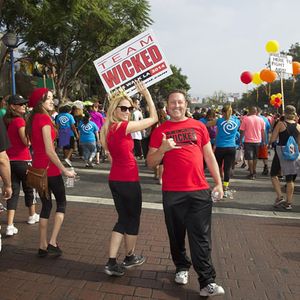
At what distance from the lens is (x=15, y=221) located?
498 cm

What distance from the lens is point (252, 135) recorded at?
8617 millimetres

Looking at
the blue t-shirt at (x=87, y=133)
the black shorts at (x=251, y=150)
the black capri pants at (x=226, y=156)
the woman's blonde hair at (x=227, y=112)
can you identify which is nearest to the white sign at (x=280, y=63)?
the black shorts at (x=251, y=150)

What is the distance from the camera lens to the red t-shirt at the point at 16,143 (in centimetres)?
425

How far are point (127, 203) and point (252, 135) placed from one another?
605cm

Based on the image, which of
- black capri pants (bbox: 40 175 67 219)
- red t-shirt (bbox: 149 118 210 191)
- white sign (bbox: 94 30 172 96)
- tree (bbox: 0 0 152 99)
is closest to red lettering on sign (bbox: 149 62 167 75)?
white sign (bbox: 94 30 172 96)

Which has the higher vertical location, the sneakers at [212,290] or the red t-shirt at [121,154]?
the red t-shirt at [121,154]

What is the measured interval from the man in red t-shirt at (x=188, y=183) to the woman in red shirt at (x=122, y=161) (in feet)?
0.90

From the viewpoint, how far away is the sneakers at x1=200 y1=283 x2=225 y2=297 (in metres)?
2.95

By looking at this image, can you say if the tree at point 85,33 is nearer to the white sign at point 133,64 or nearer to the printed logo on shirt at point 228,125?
the printed logo on shirt at point 228,125

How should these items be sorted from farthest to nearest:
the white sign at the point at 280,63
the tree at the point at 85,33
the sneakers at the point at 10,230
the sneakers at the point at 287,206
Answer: the tree at the point at 85,33 < the white sign at the point at 280,63 < the sneakers at the point at 287,206 < the sneakers at the point at 10,230

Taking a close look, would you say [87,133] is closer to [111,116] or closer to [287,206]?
[287,206]

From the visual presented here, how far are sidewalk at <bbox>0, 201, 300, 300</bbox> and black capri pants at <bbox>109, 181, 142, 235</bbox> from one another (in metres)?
0.49

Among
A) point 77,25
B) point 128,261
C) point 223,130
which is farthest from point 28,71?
point 128,261

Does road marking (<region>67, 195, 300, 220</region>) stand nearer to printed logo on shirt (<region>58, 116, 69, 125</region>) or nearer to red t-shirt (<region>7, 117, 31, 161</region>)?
red t-shirt (<region>7, 117, 31, 161</region>)
